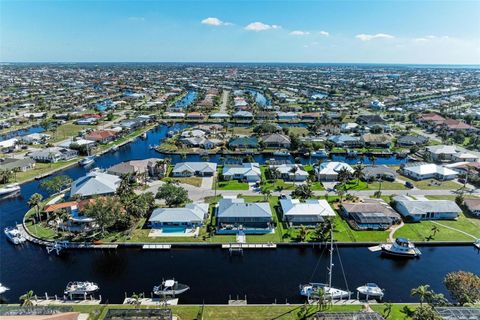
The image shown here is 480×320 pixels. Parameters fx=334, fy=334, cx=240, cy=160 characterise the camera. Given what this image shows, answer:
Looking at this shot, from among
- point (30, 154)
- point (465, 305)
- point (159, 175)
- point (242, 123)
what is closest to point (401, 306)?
point (465, 305)

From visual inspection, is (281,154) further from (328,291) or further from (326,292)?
(326,292)

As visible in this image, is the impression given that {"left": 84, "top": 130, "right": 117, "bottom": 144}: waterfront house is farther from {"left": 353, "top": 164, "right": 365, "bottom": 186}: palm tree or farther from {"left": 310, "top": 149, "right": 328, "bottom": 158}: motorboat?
{"left": 353, "top": 164, "right": 365, "bottom": 186}: palm tree

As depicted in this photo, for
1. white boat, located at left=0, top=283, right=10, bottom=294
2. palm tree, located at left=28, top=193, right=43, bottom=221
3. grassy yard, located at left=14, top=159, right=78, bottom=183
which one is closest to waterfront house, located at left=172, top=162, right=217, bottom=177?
palm tree, located at left=28, top=193, right=43, bottom=221

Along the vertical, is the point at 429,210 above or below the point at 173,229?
above

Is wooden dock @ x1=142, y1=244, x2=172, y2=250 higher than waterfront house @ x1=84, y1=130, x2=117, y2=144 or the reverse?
the reverse

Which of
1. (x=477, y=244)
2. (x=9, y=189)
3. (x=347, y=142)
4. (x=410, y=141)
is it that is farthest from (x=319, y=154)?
(x=9, y=189)
